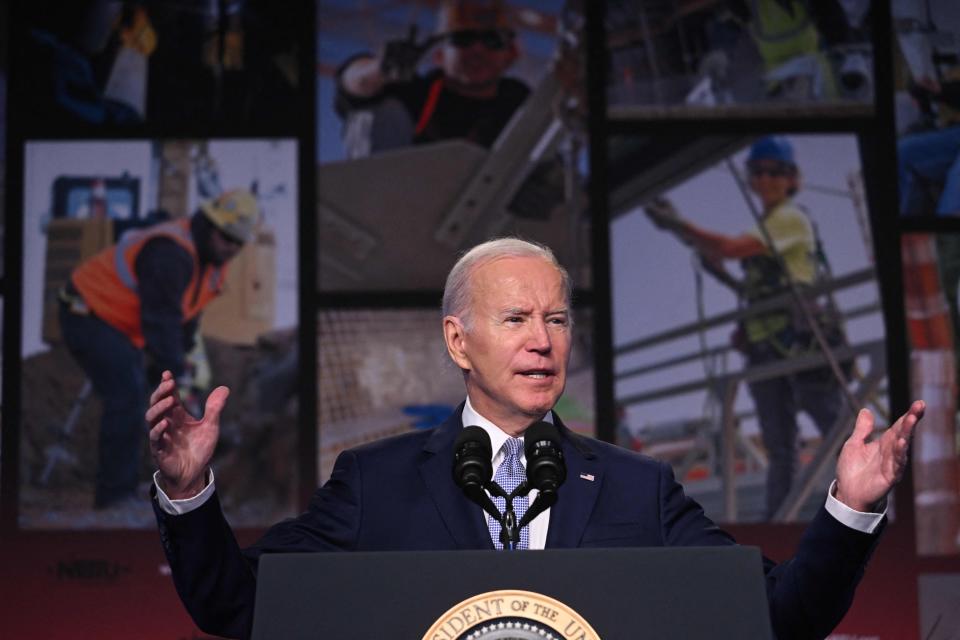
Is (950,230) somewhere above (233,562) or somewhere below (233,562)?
above

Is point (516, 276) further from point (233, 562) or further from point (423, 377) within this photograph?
point (423, 377)

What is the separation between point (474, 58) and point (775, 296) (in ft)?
4.18

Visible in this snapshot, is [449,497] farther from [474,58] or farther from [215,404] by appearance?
[474,58]

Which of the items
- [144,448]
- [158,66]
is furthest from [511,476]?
[158,66]

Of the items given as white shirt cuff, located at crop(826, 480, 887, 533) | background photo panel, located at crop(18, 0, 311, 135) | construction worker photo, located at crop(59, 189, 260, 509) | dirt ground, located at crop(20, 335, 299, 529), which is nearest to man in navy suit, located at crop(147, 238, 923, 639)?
white shirt cuff, located at crop(826, 480, 887, 533)

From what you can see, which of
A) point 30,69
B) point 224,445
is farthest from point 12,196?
point 224,445

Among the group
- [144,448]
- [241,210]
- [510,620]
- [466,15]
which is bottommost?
[144,448]

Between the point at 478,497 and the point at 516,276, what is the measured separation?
0.40 meters

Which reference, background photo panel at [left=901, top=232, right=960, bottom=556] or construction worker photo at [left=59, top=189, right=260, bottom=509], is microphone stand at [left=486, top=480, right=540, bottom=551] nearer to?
construction worker photo at [left=59, top=189, right=260, bottom=509]

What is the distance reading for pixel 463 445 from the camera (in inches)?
62.4

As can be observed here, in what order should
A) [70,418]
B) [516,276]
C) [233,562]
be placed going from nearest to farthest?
[233,562] → [516,276] → [70,418]

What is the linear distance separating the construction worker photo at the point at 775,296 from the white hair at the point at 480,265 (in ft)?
7.45

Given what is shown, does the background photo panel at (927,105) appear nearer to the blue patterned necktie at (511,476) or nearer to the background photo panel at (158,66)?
the background photo panel at (158,66)

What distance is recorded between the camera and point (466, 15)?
4129 millimetres
